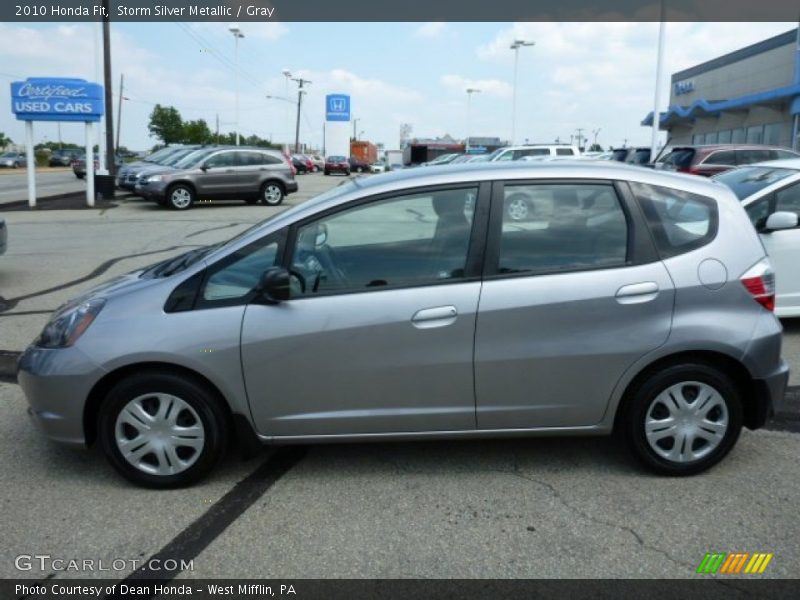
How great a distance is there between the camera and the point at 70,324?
12.0 ft

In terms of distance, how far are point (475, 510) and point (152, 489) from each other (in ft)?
5.38

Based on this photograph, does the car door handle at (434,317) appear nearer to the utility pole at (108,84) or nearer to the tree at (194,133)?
the utility pole at (108,84)

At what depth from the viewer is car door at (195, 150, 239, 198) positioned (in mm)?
19938

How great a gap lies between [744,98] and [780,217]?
3707 centimetres

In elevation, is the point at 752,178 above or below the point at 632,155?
below

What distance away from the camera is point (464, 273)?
11.7ft

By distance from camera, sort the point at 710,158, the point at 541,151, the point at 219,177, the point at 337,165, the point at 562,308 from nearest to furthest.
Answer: the point at 562,308 < the point at 710,158 < the point at 219,177 < the point at 541,151 < the point at 337,165

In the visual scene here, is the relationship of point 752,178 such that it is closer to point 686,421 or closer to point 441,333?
point 686,421

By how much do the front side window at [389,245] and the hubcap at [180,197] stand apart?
17.1 meters

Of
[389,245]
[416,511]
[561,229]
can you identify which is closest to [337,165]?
[389,245]

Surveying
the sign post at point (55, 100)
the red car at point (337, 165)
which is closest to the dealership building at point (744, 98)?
the red car at point (337, 165)

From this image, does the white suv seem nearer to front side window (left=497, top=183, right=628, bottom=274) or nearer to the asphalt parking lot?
the asphalt parking lot

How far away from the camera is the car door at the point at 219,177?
1994cm

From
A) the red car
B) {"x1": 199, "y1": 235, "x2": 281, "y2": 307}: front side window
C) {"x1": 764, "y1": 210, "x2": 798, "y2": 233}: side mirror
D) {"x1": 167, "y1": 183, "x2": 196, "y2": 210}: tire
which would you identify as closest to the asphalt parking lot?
{"x1": 199, "y1": 235, "x2": 281, "y2": 307}: front side window
